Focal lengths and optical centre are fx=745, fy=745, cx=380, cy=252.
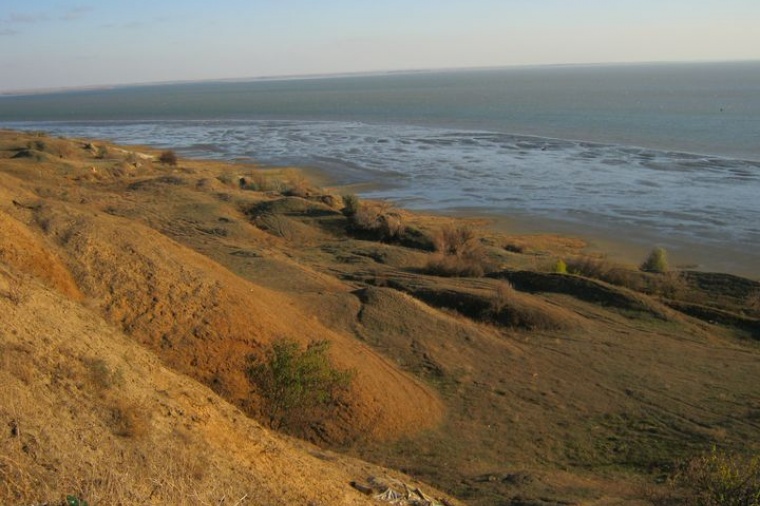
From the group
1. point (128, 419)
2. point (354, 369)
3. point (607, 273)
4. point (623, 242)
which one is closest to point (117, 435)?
point (128, 419)

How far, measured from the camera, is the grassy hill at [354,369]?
7.55m

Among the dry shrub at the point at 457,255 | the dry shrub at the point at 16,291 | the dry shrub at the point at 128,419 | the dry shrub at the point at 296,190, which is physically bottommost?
the dry shrub at the point at 457,255

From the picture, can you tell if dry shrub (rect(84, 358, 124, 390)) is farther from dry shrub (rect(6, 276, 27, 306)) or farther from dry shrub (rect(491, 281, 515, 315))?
dry shrub (rect(491, 281, 515, 315))

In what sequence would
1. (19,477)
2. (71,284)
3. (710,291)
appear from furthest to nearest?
(710,291) → (71,284) → (19,477)

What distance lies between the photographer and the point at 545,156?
6212 cm

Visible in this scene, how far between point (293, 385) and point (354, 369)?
193 cm

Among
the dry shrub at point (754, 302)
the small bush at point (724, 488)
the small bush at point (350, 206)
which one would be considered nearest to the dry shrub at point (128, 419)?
the small bush at point (724, 488)

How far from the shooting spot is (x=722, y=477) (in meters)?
9.10

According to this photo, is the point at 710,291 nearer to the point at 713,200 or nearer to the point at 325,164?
the point at 713,200

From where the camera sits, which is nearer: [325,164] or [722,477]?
[722,477]

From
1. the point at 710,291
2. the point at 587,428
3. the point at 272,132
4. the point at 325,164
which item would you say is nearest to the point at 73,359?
the point at 587,428

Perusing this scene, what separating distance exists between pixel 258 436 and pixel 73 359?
2.41m

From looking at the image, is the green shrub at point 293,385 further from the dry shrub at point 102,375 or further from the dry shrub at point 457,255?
the dry shrub at point 457,255

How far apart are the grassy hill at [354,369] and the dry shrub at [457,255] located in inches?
4.1
